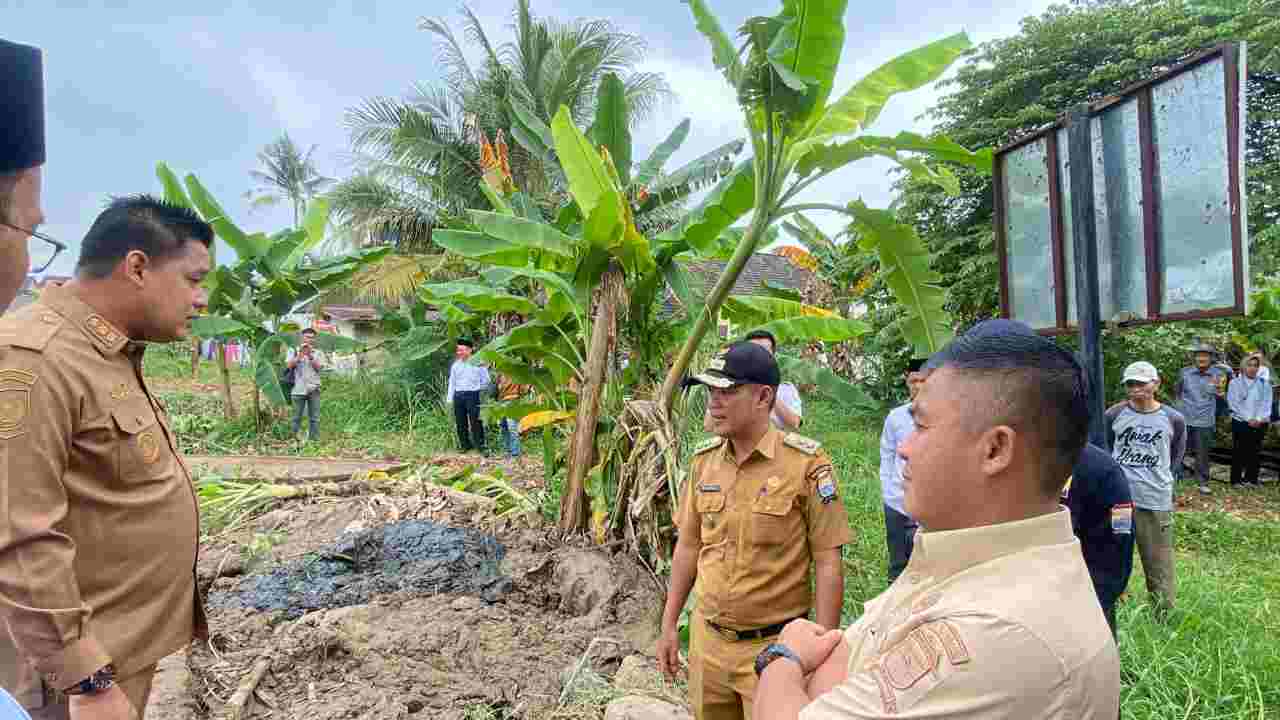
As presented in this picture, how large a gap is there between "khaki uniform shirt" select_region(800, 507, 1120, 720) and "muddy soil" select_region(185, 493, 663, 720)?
8.26 feet

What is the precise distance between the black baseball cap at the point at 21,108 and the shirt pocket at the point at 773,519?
2.01 m

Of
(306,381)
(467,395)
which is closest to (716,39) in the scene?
(467,395)

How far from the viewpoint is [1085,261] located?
101 inches

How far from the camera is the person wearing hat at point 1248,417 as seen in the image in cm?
887

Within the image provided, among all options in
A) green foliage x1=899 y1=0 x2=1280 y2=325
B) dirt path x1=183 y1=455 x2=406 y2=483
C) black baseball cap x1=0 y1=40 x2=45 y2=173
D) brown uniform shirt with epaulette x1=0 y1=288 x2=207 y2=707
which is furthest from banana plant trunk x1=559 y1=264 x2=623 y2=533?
green foliage x1=899 y1=0 x2=1280 y2=325

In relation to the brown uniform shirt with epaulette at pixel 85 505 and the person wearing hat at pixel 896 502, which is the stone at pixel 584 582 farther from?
the brown uniform shirt with epaulette at pixel 85 505

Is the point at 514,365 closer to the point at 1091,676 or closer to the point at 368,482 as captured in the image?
the point at 368,482

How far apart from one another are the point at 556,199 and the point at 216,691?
30.9 feet

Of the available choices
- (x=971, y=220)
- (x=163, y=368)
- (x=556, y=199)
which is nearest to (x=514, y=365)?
(x=556, y=199)

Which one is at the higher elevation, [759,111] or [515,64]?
[515,64]

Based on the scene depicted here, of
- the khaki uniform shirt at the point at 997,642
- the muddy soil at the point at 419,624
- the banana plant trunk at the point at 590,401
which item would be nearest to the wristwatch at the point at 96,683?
the muddy soil at the point at 419,624

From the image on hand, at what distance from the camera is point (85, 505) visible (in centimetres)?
181

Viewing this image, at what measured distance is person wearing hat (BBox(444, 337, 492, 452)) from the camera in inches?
408

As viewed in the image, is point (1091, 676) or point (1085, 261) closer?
point (1091, 676)
